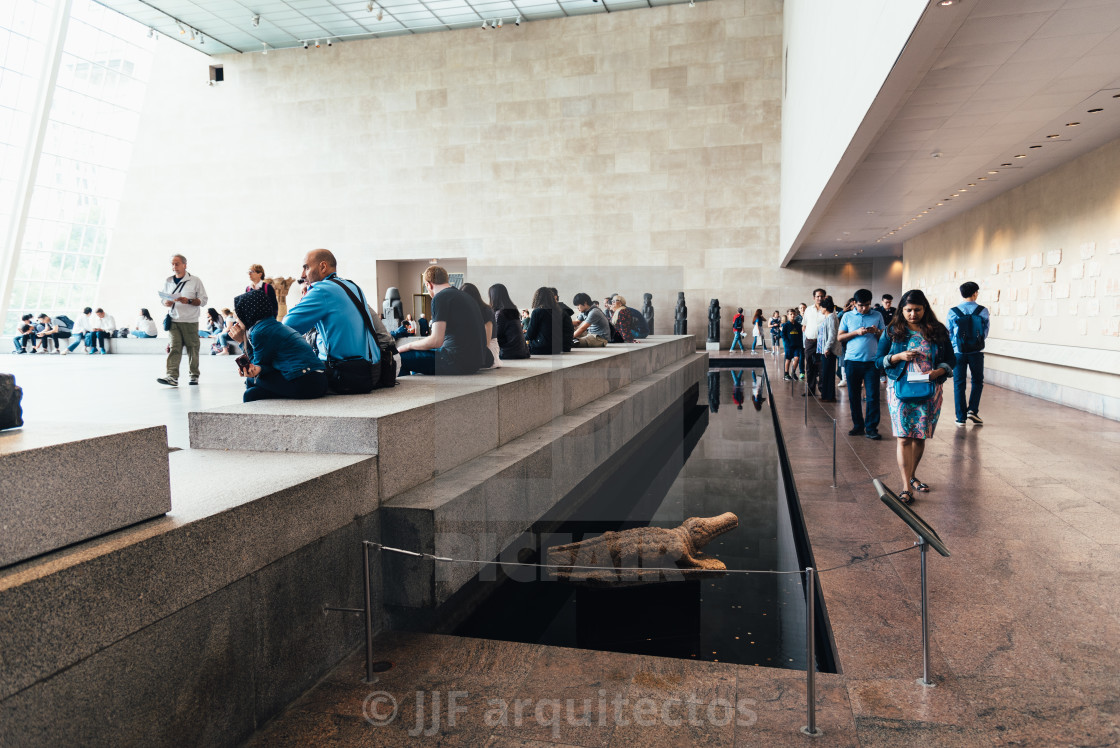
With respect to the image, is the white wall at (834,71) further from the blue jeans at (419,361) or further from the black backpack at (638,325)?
the blue jeans at (419,361)

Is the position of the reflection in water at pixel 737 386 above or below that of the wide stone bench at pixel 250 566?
below

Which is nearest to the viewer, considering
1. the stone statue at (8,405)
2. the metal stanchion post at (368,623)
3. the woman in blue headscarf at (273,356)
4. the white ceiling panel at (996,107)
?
the stone statue at (8,405)

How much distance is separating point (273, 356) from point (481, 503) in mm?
1668

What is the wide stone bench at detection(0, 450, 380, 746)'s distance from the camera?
211cm

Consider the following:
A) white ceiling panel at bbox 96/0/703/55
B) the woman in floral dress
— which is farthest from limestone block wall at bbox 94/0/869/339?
the woman in floral dress

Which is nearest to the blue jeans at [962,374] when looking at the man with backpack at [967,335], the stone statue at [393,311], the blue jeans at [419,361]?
the man with backpack at [967,335]

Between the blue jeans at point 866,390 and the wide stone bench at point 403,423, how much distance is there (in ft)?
15.9

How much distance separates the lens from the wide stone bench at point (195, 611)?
6.92 ft

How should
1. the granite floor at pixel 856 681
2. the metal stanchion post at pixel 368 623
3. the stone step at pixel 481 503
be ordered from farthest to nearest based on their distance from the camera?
1. the stone step at pixel 481 503
2. the metal stanchion post at pixel 368 623
3. the granite floor at pixel 856 681

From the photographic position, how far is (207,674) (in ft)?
8.78

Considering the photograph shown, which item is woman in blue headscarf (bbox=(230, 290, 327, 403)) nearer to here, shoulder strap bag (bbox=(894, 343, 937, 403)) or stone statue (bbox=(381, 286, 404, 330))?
shoulder strap bag (bbox=(894, 343, 937, 403))

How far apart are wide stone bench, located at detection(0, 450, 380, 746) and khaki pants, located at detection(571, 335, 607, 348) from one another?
322 inches

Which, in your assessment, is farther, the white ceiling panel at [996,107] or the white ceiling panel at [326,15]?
the white ceiling panel at [326,15]

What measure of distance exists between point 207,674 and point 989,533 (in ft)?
16.1
